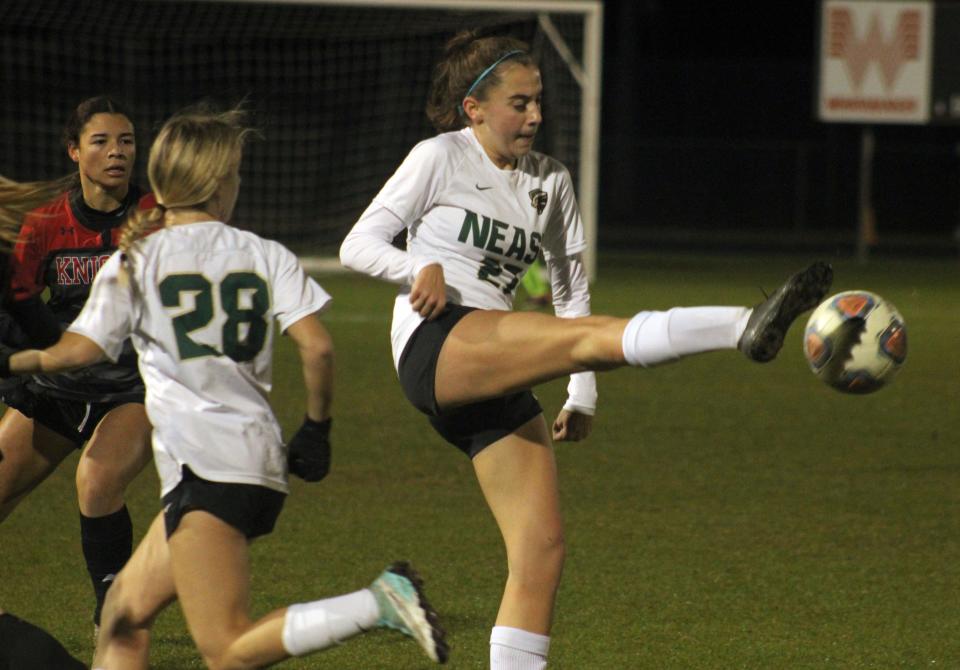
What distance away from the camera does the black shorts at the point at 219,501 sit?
3250mm

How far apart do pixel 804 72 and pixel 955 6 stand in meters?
11.6

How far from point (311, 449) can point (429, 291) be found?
2.06 ft

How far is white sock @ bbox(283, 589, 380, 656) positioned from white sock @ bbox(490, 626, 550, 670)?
748 mm

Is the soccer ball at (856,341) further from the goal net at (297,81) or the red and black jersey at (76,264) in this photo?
the goal net at (297,81)

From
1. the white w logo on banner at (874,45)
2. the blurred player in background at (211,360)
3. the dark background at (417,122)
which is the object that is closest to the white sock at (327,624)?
the blurred player in background at (211,360)

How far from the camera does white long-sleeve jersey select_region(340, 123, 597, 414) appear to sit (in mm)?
3953

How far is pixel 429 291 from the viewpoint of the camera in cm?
374

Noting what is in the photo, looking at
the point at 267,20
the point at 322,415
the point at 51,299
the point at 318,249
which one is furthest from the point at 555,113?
the point at 322,415

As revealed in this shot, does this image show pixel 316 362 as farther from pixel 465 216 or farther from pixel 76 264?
pixel 76 264

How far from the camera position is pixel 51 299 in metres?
4.55

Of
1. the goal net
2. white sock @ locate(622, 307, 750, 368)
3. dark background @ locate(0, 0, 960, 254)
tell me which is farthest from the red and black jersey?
dark background @ locate(0, 0, 960, 254)

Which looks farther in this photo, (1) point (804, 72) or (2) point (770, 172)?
(1) point (804, 72)

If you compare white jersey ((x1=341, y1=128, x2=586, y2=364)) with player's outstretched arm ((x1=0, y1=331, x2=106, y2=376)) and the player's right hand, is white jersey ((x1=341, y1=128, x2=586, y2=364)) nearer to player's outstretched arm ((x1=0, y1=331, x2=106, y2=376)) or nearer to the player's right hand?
the player's right hand

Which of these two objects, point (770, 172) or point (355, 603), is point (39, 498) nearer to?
point (355, 603)
